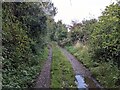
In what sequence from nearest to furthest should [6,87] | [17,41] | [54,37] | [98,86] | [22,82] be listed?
[6,87] < [22,82] < [98,86] < [17,41] < [54,37]

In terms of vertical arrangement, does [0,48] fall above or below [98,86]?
above

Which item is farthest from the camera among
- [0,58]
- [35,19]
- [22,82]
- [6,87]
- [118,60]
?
[35,19]

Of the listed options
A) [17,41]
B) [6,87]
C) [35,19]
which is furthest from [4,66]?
[35,19]

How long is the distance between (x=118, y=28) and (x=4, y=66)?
211 inches

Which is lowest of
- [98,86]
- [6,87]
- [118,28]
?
[98,86]

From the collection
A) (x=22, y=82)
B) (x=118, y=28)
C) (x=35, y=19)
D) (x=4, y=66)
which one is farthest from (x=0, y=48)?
(x=35, y=19)

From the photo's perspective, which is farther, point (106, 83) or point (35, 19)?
point (35, 19)

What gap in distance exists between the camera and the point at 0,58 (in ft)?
29.7

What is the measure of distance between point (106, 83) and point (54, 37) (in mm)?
38585

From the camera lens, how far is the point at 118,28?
11.6 m

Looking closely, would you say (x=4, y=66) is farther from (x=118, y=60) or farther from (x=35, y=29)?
(x=35, y=29)

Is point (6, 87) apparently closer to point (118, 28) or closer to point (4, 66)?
point (4, 66)

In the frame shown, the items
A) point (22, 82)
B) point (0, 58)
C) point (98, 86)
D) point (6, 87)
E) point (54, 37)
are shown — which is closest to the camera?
point (6, 87)

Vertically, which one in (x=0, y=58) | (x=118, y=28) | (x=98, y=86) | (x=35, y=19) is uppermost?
(x=35, y=19)
